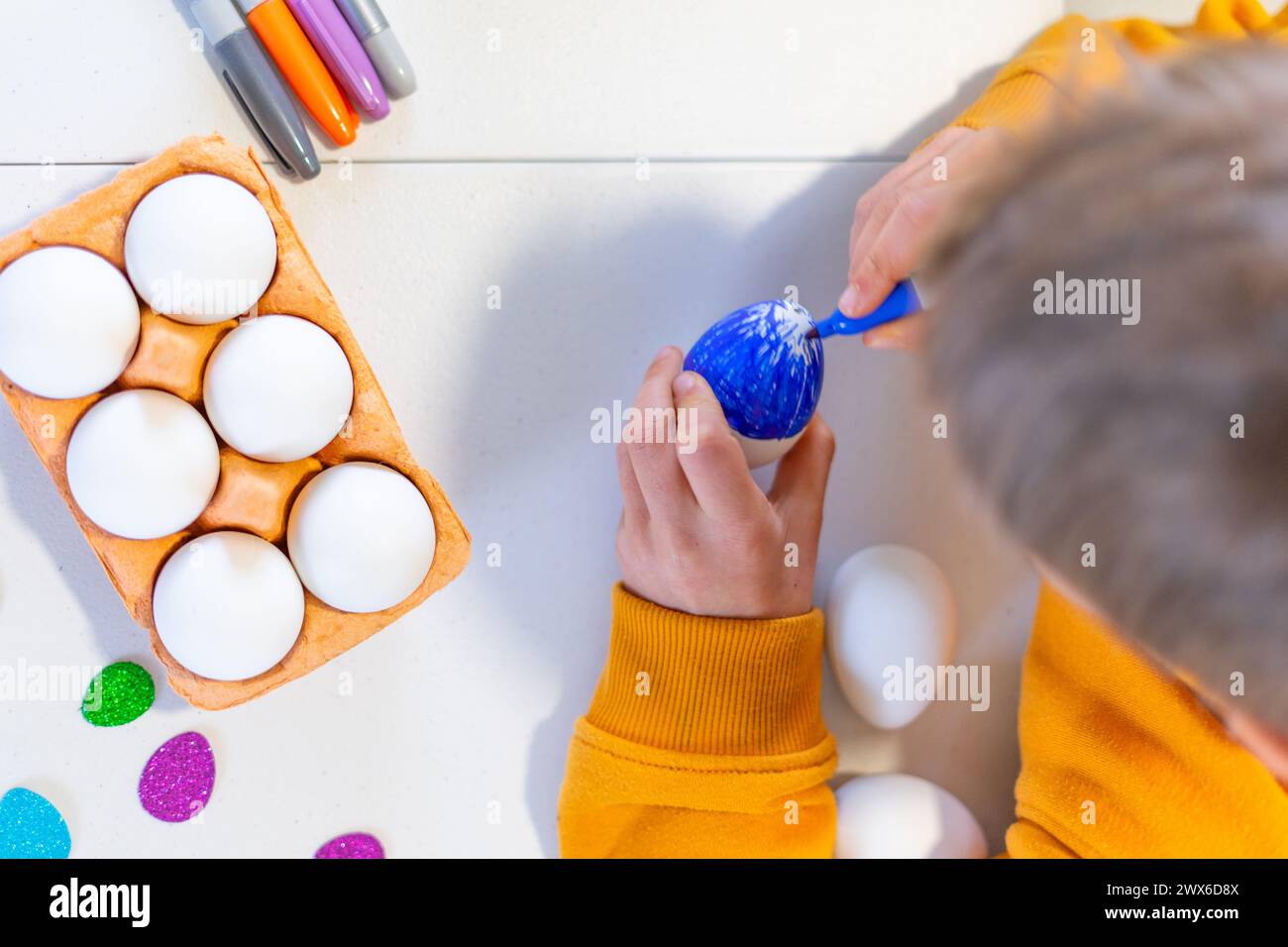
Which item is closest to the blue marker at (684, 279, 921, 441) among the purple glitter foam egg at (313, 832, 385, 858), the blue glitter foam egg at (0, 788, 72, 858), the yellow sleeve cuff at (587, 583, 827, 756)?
the yellow sleeve cuff at (587, 583, 827, 756)

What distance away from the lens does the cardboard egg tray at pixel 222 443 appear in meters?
0.42

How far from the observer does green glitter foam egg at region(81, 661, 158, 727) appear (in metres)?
0.52

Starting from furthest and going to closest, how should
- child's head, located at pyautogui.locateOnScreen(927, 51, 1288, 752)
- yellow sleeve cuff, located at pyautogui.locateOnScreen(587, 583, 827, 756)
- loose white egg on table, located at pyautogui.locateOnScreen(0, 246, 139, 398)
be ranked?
yellow sleeve cuff, located at pyautogui.locateOnScreen(587, 583, 827, 756)
loose white egg on table, located at pyautogui.locateOnScreen(0, 246, 139, 398)
child's head, located at pyautogui.locateOnScreen(927, 51, 1288, 752)

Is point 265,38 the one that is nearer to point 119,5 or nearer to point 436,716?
point 119,5

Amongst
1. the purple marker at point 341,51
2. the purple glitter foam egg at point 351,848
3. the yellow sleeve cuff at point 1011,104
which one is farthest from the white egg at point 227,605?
the yellow sleeve cuff at point 1011,104

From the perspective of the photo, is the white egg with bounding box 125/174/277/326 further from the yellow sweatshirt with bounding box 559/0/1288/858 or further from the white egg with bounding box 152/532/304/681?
the yellow sweatshirt with bounding box 559/0/1288/858

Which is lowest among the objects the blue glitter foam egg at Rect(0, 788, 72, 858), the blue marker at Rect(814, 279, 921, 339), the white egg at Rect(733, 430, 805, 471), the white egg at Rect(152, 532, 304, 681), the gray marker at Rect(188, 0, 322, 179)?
the blue glitter foam egg at Rect(0, 788, 72, 858)

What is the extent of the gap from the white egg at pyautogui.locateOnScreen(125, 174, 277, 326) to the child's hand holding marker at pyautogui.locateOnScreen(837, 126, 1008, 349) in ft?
0.94

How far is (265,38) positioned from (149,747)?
0.40 meters

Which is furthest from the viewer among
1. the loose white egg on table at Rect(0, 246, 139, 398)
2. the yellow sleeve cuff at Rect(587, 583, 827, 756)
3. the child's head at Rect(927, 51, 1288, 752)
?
the yellow sleeve cuff at Rect(587, 583, 827, 756)

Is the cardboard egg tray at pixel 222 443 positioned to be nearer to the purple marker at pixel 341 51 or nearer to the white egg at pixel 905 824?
the purple marker at pixel 341 51

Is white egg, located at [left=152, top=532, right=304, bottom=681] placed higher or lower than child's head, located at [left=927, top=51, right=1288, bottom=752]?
lower

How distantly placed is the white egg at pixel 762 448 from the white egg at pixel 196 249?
0.82 feet

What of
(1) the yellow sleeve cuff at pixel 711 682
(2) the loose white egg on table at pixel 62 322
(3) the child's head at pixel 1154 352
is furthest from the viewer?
(1) the yellow sleeve cuff at pixel 711 682
